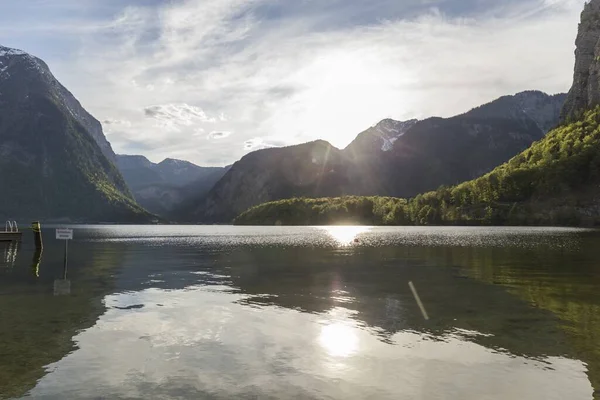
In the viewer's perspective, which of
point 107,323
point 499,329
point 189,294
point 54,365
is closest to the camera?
point 54,365

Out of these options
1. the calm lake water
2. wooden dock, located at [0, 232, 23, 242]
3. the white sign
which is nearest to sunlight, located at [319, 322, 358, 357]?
the calm lake water

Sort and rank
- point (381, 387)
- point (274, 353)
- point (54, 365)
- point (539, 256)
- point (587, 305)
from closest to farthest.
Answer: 1. point (381, 387)
2. point (54, 365)
3. point (274, 353)
4. point (587, 305)
5. point (539, 256)

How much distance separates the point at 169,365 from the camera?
18.5 m

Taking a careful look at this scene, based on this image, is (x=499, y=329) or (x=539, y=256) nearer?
(x=499, y=329)

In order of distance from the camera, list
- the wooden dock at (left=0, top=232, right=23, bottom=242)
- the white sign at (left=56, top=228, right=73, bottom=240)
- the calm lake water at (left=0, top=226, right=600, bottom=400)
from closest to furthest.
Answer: the calm lake water at (left=0, top=226, right=600, bottom=400) < the white sign at (left=56, top=228, right=73, bottom=240) < the wooden dock at (left=0, top=232, right=23, bottom=242)

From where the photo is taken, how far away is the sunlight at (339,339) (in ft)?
67.5

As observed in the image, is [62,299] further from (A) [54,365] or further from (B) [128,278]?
(A) [54,365]

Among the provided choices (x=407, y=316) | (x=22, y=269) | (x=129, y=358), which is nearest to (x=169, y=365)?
(x=129, y=358)

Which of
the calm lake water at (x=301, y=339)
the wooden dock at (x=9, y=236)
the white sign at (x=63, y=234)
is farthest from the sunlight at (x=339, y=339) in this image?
the wooden dock at (x=9, y=236)

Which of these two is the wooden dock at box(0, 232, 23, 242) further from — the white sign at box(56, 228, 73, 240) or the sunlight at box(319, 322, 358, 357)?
the sunlight at box(319, 322, 358, 357)

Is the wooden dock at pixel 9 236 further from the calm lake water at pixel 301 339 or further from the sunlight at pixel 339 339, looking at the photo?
the sunlight at pixel 339 339

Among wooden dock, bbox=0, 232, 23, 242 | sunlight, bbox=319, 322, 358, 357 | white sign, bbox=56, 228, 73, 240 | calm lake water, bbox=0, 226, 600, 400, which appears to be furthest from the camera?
wooden dock, bbox=0, 232, 23, 242

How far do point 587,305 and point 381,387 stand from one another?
22.4m

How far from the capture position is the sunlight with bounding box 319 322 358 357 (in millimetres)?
20578
